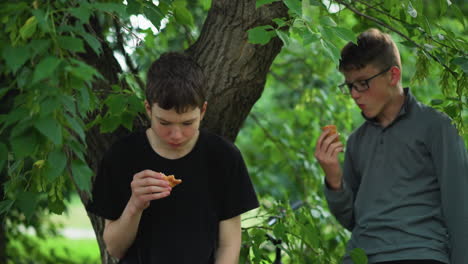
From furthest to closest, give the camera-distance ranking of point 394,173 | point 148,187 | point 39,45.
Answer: point 394,173, point 148,187, point 39,45

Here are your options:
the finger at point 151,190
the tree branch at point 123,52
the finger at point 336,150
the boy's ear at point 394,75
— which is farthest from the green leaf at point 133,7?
the boy's ear at point 394,75

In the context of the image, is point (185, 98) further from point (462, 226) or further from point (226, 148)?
point (462, 226)

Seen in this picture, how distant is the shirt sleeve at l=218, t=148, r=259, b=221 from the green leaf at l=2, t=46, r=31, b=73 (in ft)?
3.45

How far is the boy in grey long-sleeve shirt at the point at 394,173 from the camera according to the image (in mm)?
2781

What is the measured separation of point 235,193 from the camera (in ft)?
8.41

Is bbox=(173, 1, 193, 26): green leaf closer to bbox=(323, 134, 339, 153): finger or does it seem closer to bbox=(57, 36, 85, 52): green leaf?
bbox=(323, 134, 339, 153): finger

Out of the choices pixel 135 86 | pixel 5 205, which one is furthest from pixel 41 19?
pixel 135 86

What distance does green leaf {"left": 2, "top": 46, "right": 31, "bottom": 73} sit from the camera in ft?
5.60

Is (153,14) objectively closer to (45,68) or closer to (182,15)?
(182,15)

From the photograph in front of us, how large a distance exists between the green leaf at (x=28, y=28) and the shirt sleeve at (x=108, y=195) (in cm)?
82

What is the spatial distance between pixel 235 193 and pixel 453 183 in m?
0.94

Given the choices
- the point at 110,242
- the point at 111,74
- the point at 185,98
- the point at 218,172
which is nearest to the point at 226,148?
the point at 218,172

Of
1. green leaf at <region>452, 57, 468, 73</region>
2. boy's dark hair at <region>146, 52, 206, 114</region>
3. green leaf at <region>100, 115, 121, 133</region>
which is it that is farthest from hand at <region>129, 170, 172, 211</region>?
green leaf at <region>452, 57, 468, 73</region>

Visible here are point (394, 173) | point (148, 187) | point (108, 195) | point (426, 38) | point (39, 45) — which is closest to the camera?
point (39, 45)
